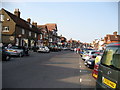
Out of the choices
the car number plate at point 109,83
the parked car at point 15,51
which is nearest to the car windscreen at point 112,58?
the car number plate at point 109,83

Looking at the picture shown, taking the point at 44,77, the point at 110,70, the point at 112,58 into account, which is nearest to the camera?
the point at 110,70

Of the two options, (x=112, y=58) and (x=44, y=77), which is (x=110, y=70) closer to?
(x=112, y=58)

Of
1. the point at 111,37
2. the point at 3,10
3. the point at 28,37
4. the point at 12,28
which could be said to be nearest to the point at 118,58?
the point at 12,28

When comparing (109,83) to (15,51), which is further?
(15,51)

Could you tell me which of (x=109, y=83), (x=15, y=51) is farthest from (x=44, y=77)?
(x=15, y=51)

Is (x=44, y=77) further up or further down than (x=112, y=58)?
further down

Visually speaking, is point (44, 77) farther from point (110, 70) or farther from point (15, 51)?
point (15, 51)

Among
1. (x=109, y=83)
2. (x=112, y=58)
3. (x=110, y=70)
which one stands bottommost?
(x=109, y=83)

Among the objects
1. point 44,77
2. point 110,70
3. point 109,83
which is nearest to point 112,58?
point 110,70

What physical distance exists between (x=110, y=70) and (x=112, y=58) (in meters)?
0.36

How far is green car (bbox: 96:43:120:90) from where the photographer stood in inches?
123

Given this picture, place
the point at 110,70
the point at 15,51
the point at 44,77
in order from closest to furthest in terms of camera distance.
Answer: the point at 110,70 < the point at 44,77 < the point at 15,51

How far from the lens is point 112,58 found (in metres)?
3.56

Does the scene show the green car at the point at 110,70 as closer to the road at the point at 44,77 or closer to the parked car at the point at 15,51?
the road at the point at 44,77
